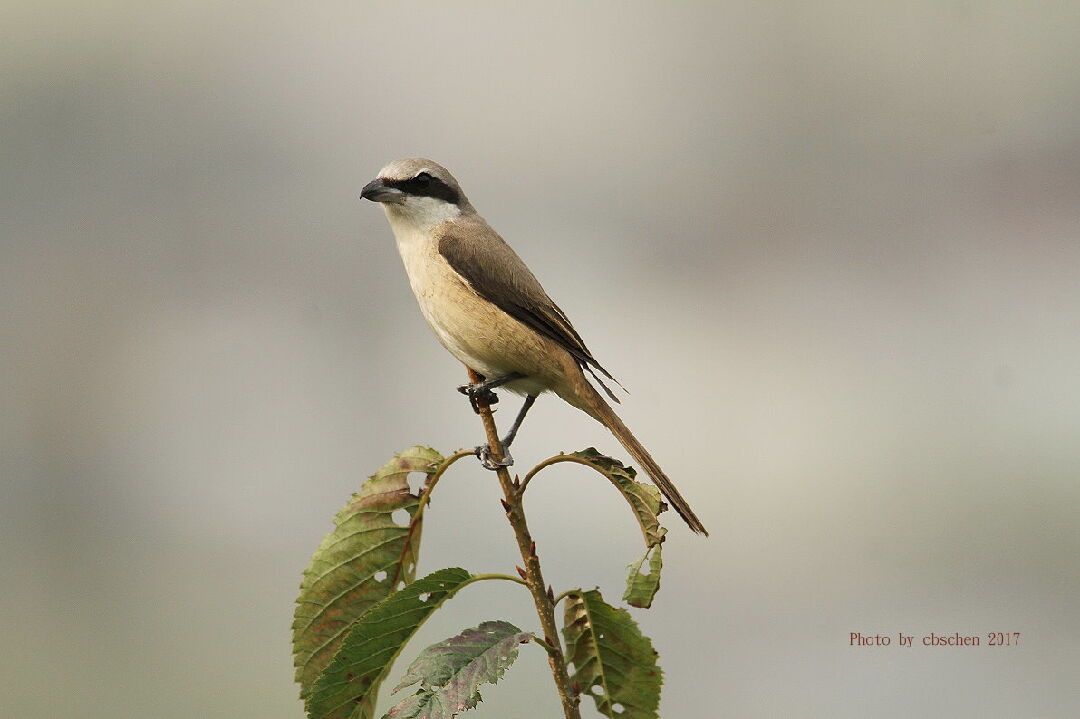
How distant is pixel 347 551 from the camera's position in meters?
2.28

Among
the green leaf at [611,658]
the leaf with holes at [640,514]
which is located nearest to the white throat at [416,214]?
the leaf with holes at [640,514]

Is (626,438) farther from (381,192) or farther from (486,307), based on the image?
(381,192)

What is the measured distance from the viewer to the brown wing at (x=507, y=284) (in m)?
3.45

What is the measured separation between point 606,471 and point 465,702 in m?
0.62

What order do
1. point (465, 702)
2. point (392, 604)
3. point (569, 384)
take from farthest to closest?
1. point (569, 384)
2. point (392, 604)
3. point (465, 702)

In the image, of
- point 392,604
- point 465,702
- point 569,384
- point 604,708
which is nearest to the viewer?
point 465,702

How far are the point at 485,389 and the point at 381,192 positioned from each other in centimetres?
86

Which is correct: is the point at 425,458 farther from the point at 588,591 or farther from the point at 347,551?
the point at 588,591

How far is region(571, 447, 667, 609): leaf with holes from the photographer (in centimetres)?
204

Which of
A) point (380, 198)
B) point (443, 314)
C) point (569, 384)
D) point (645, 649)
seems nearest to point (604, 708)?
point (645, 649)

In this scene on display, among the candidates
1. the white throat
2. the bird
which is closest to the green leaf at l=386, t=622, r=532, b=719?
the bird

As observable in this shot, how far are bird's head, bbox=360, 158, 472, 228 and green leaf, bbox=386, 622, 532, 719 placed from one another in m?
1.86

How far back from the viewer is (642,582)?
2053 millimetres

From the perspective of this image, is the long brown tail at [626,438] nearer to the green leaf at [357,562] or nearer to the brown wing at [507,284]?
the brown wing at [507,284]
